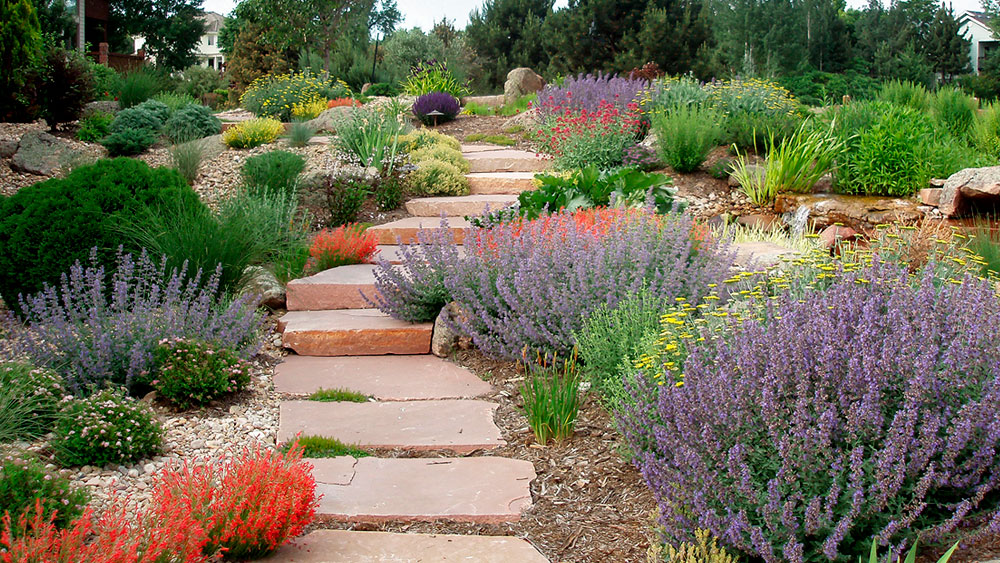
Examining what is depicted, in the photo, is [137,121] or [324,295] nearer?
[324,295]

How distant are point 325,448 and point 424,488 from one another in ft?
1.96

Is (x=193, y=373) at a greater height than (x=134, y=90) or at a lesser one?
lesser

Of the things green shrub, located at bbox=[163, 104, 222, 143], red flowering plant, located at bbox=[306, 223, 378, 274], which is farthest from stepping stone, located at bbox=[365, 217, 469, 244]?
green shrub, located at bbox=[163, 104, 222, 143]

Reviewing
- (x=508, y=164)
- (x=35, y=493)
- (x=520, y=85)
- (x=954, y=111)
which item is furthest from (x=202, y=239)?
(x=520, y=85)

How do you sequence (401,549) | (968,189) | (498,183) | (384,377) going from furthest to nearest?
(498,183), (968,189), (384,377), (401,549)

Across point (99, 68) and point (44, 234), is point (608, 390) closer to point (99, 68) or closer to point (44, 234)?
point (44, 234)

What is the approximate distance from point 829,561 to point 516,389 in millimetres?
2308

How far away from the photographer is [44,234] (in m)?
5.38

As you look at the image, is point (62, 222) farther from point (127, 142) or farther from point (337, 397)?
point (127, 142)

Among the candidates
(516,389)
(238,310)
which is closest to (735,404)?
(516,389)

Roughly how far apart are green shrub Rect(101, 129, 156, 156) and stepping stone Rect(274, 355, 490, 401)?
6.10 metres

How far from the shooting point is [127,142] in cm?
992

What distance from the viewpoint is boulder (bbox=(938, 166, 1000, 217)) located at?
723 centimetres

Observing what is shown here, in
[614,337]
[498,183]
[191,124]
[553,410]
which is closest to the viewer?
[553,410]
